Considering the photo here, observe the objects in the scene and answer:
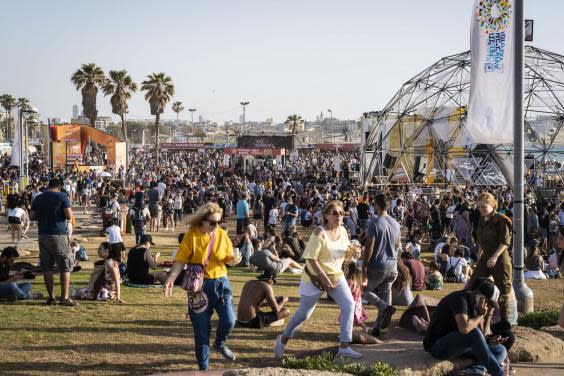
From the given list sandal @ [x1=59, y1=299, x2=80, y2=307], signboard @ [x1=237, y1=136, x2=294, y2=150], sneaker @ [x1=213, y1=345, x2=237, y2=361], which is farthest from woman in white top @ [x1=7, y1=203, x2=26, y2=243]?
signboard @ [x1=237, y1=136, x2=294, y2=150]

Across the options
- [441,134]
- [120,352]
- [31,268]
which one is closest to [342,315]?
[120,352]

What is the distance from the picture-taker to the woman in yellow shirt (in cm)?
566

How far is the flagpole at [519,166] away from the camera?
29.1 feet

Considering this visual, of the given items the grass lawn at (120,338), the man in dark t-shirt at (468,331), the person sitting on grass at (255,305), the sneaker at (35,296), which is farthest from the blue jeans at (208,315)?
the sneaker at (35,296)

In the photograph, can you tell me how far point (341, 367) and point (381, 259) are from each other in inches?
79.1

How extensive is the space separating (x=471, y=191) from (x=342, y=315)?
20956 mm

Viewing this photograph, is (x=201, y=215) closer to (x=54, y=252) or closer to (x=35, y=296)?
(x=54, y=252)

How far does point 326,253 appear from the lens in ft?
20.0

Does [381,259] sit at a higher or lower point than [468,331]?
higher

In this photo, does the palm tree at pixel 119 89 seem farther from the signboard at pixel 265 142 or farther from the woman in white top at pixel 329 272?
the woman in white top at pixel 329 272

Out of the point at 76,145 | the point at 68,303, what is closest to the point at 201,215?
the point at 68,303

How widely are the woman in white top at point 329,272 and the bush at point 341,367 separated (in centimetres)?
27

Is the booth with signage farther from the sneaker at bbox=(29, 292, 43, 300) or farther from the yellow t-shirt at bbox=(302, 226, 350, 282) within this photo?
the yellow t-shirt at bbox=(302, 226, 350, 282)

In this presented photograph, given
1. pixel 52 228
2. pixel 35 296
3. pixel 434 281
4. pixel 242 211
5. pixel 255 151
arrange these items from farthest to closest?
pixel 255 151 → pixel 242 211 → pixel 434 281 → pixel 35 296 → pixel 52 228
